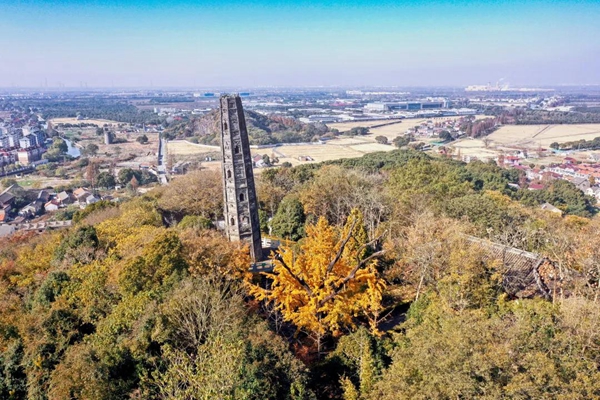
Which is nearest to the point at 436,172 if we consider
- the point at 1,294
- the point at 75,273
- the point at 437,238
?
the point at 437,238

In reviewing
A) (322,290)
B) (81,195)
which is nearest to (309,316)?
(322,290)

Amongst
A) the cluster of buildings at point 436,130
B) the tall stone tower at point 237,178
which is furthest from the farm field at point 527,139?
the tall stone tower at point 237,178

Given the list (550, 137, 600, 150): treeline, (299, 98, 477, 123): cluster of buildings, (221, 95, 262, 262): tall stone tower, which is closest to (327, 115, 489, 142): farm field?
(299, 98, 477, 123): cluster of buildings

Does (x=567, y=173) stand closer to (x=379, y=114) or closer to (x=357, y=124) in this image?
(x=357, y=124)

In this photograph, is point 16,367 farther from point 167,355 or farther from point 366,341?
point 366,341

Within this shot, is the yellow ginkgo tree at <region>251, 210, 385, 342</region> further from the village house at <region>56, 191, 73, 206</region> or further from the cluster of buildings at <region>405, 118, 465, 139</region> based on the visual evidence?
the cluster of buildings at <region>405, 118, 465, 139</region>

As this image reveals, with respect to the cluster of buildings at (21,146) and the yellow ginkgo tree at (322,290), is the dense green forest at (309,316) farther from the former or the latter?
the cluster of buildings at (21,146)
